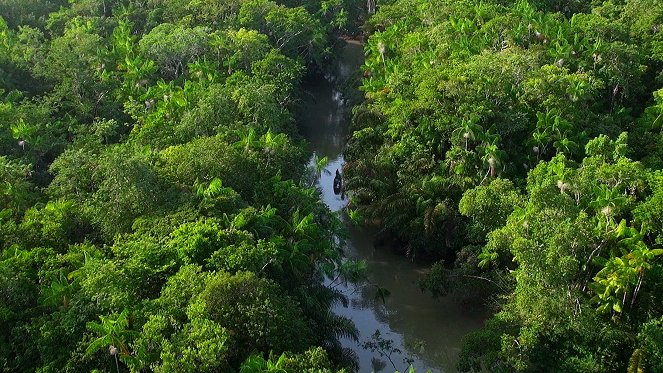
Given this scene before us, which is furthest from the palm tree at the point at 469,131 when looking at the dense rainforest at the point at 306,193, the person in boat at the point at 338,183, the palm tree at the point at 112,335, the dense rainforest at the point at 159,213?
the palm tree at the point at 112,335

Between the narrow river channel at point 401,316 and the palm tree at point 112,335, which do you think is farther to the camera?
the narrow river channel at point 401,316

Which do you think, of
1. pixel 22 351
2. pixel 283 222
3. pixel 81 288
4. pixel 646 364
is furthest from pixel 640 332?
pixel 22 351

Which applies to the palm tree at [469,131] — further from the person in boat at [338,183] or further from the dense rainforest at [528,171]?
the person in boat at [338,183]

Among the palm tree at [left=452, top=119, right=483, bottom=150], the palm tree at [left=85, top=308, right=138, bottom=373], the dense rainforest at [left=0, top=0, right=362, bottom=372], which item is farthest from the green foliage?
the palm tree at [left=452, top=119, right=483, bottom=150]

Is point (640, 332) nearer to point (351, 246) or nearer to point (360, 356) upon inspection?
point (360, 356)

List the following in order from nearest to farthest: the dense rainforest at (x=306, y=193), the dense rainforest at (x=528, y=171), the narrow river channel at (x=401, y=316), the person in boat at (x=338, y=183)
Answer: the dense rainforest at (x=306, y=193)
the dense rainforest at (x=528, y=171)
the narrow river channel at (x=401, y=316)
the person in boat at (x=338, y=183)

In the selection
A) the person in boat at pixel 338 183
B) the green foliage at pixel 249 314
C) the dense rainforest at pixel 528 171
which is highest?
the green foliage at pixel 249 314

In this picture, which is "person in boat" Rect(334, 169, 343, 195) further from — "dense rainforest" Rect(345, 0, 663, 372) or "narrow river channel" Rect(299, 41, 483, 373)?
"dense rainforest" Rect(345, 0, 663, 372)
